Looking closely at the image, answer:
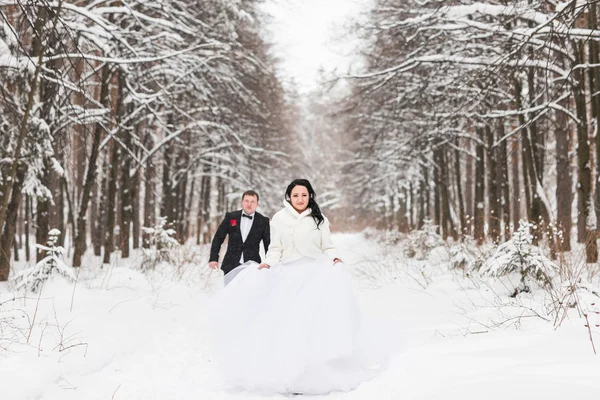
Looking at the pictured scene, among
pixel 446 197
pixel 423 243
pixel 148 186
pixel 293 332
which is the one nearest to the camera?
pixel 293 332

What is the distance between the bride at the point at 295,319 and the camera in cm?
361

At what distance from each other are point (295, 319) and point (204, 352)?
5.66 feet

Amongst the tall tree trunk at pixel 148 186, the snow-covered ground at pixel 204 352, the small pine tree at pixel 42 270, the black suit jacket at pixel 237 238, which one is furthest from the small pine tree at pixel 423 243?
the small pine tree at pixel 42 270

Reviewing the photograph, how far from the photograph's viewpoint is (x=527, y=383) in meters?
2.83

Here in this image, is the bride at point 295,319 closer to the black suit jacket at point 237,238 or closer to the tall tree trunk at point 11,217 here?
the black suit jacket at point 237,238

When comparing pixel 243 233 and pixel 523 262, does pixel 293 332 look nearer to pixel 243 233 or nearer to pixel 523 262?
pixel 243 233

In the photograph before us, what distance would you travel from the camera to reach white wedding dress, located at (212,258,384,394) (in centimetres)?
360

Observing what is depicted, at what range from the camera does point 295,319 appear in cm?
382

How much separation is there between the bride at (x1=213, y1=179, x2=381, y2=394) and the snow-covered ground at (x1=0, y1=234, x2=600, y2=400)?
0.70 ft

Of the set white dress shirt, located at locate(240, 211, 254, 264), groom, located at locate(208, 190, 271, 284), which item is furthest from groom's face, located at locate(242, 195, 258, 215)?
white dress shirt, located at locate(240, 211, 254, 264)

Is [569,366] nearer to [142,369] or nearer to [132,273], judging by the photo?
[142,369]

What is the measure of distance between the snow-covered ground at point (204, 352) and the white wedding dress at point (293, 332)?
0.62ft

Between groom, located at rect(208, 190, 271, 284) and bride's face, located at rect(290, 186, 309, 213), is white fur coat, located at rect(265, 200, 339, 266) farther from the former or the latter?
groom, located at rect(208, 190, 271, 284)

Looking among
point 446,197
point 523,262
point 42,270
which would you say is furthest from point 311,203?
point 446,197
